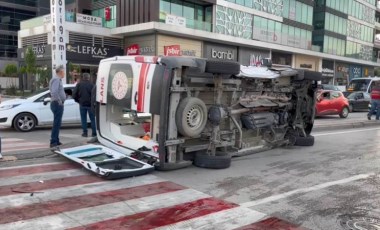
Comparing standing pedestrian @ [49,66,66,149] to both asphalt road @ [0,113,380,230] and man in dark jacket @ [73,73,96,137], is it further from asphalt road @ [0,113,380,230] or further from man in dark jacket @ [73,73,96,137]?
man in dark jacket @ [73,73,96,137]

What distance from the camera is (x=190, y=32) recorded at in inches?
1394

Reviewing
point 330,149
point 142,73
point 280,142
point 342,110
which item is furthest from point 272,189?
point 342,110

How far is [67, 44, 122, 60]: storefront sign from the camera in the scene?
33.6 metres

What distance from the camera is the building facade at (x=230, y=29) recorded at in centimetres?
3466

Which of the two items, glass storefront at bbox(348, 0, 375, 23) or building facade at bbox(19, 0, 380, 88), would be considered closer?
building facade at bbox(19, 0, 380, 88)

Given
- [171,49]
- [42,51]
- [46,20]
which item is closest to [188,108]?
[171,49]

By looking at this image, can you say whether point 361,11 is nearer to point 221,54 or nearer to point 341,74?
point 341,74

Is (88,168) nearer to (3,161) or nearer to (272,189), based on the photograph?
(3,161)

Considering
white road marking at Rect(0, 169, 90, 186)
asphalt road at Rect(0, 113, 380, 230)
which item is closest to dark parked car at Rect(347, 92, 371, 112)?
asphalt road at Rect(0, 113, 380, 230)

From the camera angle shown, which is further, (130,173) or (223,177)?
(223,177)

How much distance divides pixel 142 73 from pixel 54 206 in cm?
280

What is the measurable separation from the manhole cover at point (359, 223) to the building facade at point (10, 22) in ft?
210

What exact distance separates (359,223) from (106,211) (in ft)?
9.89

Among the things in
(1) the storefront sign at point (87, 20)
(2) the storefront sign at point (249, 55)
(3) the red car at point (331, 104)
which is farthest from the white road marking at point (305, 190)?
(2) the storefront sign at point (249, 55)
